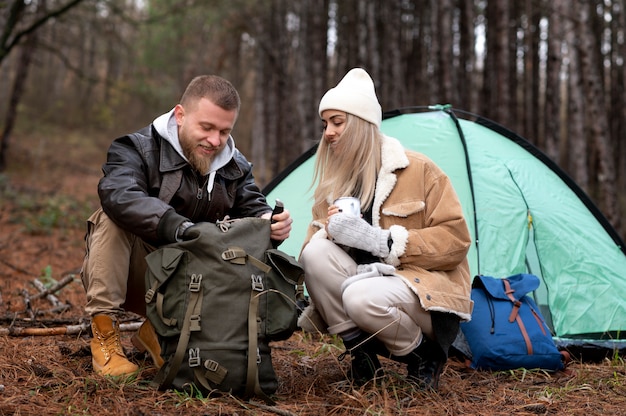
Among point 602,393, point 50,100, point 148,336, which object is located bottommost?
point 602,393

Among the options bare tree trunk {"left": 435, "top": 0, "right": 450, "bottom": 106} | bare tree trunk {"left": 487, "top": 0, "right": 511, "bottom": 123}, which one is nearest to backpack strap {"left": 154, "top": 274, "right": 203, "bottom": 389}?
bare tree trunk {"left": 487, "top": 0, "right": 511, "bottom": 123}

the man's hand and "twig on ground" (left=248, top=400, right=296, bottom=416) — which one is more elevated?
the man's hand

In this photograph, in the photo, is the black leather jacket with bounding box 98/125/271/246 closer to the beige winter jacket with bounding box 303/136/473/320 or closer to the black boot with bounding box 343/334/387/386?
the beige winter jacket with bounding box 303/136/473/320

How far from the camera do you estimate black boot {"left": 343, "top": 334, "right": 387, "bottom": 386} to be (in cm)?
273

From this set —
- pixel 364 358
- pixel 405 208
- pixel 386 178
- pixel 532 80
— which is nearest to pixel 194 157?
pixel 386 178

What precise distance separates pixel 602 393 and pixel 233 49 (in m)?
19.0

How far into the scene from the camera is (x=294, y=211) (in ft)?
14.6

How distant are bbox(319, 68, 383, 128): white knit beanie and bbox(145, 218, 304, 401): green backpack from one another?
81cm

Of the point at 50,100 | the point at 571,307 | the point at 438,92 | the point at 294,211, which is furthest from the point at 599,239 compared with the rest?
the point at 50,100

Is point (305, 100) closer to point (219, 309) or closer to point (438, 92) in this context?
point (438, 92)

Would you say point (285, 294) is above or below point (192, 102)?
below

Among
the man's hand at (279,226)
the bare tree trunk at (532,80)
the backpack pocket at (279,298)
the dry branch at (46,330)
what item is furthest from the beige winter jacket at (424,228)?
the bare tree trunk at (532,80)

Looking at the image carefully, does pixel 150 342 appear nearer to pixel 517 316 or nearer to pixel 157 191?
pixel 157 191

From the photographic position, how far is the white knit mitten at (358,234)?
8.66ft
